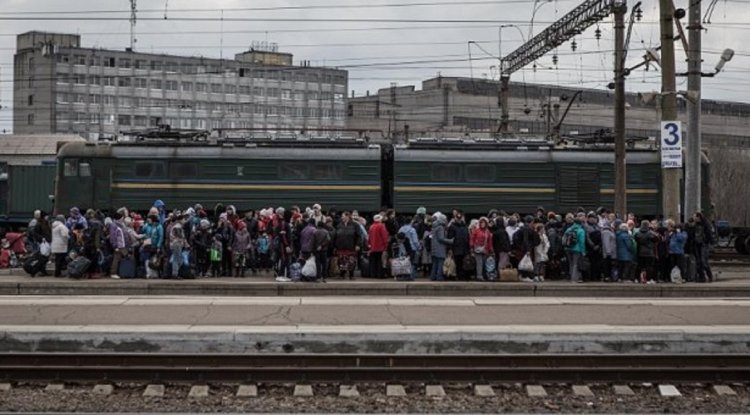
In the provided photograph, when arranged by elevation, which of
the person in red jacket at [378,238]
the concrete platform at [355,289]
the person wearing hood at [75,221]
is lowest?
the concrete platform at [355,289]

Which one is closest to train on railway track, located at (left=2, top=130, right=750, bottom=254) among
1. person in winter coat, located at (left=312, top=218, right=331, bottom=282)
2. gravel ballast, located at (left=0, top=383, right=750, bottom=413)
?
person in winter coat, located at (left=312, top=218, right=331, bottom=282)

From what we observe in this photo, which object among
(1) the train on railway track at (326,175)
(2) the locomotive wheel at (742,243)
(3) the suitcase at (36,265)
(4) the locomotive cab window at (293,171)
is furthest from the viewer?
(2) the locomotive wheel at (742,243)

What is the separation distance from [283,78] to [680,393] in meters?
113

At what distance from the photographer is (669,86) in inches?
835

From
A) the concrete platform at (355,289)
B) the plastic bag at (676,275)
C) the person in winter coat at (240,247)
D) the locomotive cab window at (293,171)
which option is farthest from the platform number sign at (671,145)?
the locomotive cab window at (293,171)

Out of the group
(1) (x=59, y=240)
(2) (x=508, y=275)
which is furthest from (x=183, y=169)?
(2) (x=508, y=275)

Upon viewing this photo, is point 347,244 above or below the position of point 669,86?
below

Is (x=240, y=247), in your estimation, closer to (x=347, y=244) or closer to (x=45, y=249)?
(x=347, y=244)

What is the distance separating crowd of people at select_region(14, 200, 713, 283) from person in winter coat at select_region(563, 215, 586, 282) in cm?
2

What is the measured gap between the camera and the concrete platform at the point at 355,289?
61.3 feet

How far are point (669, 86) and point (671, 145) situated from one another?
1.62 m

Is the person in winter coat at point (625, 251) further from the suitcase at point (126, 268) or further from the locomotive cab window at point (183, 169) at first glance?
the locomotive cab window at point (183, 169)

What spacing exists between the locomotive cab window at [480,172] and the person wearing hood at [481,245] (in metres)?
8.37

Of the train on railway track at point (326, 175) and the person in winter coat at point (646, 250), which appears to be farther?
the train on railway track at point (326, 175)
